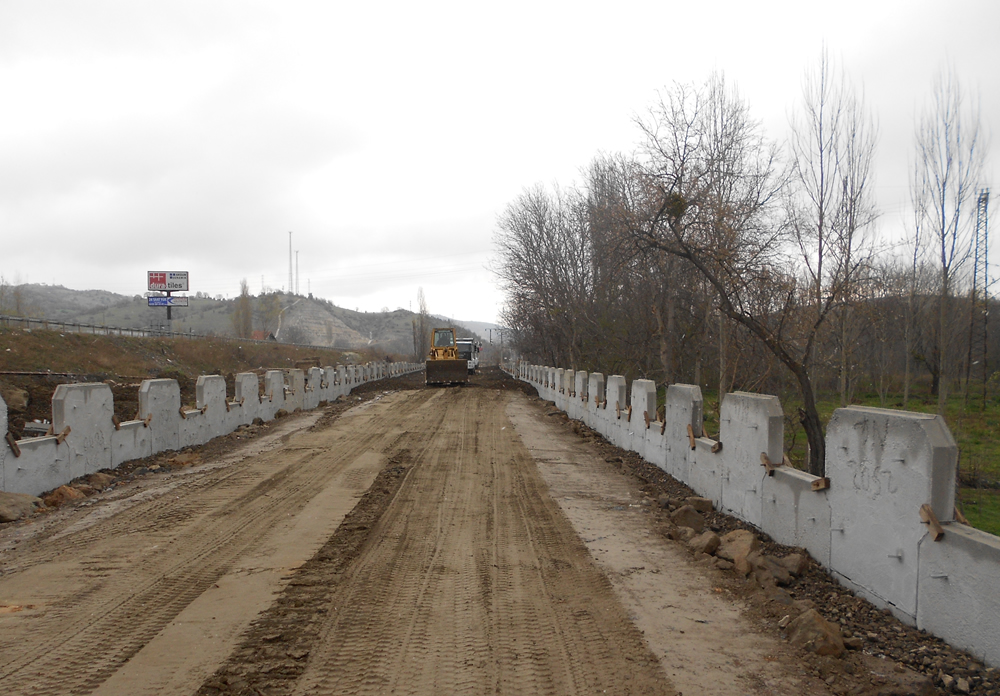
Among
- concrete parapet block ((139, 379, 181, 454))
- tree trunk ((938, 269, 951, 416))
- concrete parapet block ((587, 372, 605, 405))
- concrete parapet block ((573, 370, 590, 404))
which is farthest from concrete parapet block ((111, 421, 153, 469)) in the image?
tree trunk ((938, 269, 951, 416))

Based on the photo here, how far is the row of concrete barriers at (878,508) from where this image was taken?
13.1 feet

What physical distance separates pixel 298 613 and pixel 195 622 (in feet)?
2.23

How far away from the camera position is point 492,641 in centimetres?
433

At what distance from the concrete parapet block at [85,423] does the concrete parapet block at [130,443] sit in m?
0.19

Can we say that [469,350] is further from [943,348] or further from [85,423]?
[85,423]

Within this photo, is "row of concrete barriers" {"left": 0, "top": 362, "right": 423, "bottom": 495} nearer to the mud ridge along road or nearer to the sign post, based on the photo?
the mud ridge along road

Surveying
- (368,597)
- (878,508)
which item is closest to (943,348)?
(878,508)

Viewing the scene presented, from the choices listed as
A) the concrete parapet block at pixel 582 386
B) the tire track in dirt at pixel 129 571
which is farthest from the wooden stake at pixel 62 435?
the concrete parapet block at pixel 582 386

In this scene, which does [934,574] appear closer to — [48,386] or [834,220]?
[834,220]

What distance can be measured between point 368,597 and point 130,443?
7.90 meters

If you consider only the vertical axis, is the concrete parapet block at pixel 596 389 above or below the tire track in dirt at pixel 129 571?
above

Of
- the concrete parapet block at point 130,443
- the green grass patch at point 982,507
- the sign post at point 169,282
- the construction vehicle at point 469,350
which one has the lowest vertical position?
the green grass patch at point 982,507

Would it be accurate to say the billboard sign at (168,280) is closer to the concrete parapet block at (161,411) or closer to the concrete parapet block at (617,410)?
the concrete parapet block at (161,411)

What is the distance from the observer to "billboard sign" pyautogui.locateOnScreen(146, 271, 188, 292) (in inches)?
2803
